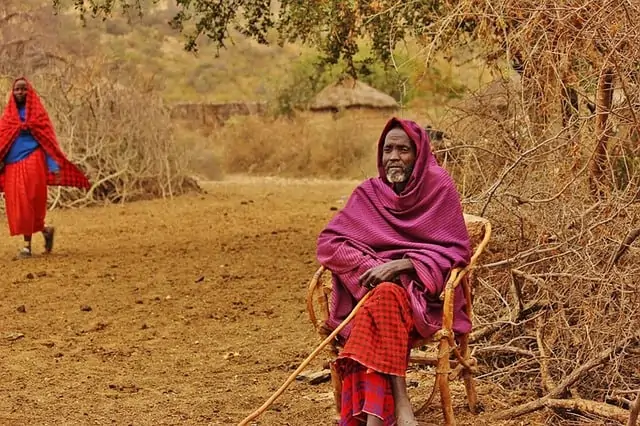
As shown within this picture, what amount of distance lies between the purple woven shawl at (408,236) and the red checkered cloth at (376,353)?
150 millimetres

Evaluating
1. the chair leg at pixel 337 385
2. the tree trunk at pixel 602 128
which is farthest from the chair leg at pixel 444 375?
the tree trunk at pixel 602 128

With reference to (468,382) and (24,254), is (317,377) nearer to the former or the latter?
(468,382)

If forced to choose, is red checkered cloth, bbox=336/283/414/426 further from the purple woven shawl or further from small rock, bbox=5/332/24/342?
small rock, bbox=5/332/24/342

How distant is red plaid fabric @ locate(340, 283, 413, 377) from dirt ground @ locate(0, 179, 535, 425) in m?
0.74

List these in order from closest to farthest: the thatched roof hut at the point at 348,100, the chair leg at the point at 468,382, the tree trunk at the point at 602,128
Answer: the chair leg at the point at 468,382 → the tree trunk at the point at 602,128 → the thatched roof hut at the point at 348,100

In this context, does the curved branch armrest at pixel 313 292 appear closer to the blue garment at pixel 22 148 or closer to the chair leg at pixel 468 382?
the chair leg at pixel 468 382

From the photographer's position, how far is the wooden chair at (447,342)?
4281 millimetres

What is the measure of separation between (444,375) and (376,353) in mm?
334

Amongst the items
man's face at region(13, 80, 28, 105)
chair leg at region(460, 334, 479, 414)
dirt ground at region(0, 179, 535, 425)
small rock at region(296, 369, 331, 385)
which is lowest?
dirt ground at region(0, 179, 535, 425)

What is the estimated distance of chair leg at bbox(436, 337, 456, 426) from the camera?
4277 millimetres

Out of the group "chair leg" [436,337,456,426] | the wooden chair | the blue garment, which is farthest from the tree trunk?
the blue garment

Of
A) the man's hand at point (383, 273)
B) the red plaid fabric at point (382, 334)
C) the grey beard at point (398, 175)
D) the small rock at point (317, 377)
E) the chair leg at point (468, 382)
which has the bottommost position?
the small rock at point (317, 377)

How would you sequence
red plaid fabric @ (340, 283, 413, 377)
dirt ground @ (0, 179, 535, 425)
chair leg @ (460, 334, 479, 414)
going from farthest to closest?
dirt ground @ (0, 179, 535, 425) → chair leg @ (460, 334, 479, 414) → red plaid fabric @ (340, 283, 413, 377)

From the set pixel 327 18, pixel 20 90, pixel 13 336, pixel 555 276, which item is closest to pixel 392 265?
pixel 555 276
